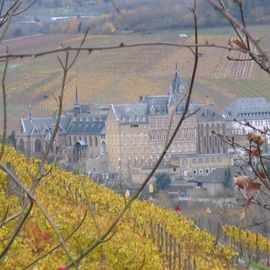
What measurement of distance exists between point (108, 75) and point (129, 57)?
3.59 meters

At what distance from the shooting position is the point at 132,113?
34500 millimetres

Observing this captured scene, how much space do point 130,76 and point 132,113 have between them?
49.5ft

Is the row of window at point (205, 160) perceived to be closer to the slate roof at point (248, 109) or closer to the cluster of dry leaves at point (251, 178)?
the slate roof at point (248, 109)

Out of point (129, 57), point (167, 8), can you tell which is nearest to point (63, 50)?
point (167, 8)

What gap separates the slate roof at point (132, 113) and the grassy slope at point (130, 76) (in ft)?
16.3

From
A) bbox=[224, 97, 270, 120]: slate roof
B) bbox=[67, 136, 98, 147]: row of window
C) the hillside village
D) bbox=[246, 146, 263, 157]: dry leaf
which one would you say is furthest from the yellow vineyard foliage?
bbox=[224, 97, 270, 120]: slate roof

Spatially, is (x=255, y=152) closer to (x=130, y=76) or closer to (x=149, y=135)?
(x=149, y=135)

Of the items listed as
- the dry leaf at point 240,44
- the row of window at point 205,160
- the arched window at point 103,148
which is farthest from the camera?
the arched window at point 103,148

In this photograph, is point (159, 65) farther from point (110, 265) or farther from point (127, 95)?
point (110, 265)

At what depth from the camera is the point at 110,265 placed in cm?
511

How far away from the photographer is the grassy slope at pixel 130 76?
42812 mm

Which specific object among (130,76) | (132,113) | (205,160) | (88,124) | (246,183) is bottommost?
(205,160)

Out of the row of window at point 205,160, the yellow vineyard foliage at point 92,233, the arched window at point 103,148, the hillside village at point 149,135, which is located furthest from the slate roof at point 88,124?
the yellow vineyard foliage at point 92,233

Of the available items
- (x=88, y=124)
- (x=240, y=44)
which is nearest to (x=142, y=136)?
(x=88, y=124)
